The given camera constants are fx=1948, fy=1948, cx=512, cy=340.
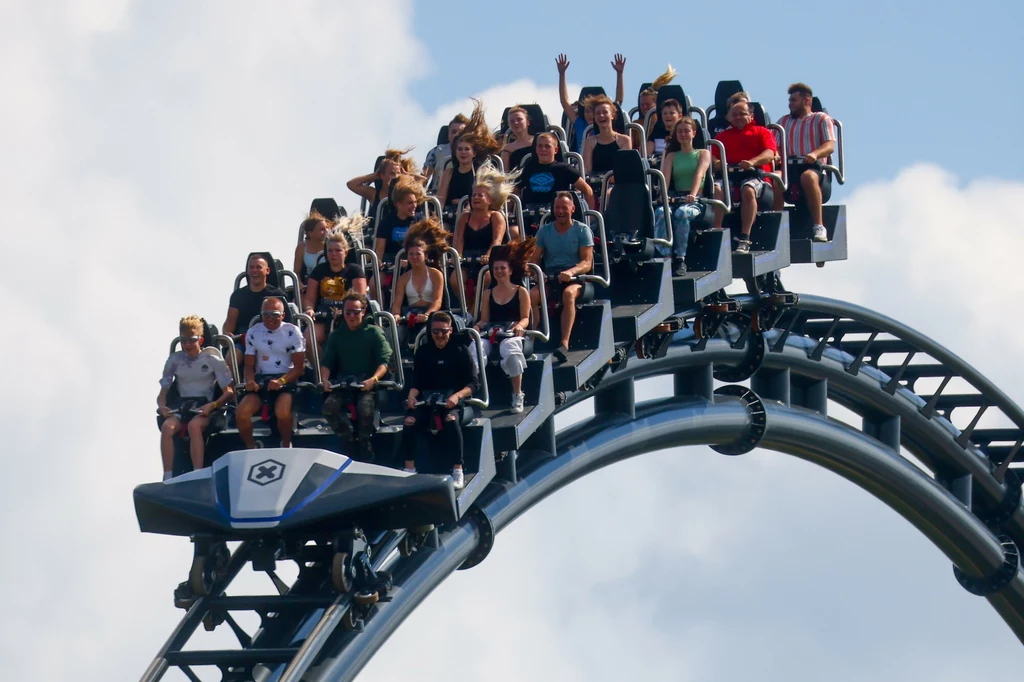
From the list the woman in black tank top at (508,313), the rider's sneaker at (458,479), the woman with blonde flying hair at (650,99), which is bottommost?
the rider's sneaker at (458,479)

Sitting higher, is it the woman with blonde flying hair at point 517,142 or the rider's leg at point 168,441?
the woman with blonde flying hair at point 517,142

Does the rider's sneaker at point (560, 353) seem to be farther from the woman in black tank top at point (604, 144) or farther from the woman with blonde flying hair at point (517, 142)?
the woman with blonde flying hair at point (517, 142)

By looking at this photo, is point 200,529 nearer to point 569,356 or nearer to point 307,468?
point 307,468

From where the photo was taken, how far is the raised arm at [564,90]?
18.3 metres

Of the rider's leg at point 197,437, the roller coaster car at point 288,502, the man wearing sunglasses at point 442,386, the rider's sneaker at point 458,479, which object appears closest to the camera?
the roller coaster car at point 288,502

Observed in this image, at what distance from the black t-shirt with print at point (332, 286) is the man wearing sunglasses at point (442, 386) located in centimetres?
112

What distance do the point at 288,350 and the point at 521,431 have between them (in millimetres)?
1722

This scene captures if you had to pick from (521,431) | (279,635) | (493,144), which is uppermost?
(493,144)

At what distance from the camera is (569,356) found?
14195 millimetres

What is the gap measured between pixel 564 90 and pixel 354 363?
6837 millimetres

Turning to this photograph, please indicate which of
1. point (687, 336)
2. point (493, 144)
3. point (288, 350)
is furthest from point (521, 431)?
point (687, 336)

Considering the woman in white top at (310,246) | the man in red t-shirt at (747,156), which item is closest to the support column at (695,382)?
the man in red t-shirt at (747,156)

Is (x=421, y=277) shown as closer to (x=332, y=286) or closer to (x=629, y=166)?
(x=332, y=286)

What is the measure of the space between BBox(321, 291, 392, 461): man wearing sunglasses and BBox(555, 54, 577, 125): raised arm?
20.8 ft
